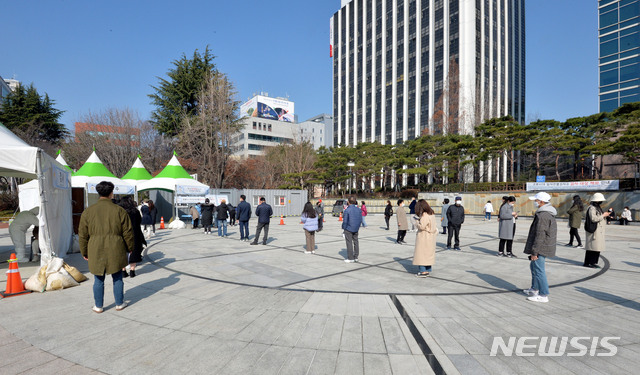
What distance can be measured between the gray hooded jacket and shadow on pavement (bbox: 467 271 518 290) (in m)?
1.28

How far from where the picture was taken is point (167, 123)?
106ft

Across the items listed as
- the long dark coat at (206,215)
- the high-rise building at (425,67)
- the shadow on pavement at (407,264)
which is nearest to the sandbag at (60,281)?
the shadow on pavement at (407,264)

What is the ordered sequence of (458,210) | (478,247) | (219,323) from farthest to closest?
1. (478,247)
2. (458,210)
3. (219,323)

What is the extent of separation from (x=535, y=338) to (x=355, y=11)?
90.1 m

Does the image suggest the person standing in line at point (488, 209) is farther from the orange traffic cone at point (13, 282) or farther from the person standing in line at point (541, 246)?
the orange traffic cone at point (13, 282)

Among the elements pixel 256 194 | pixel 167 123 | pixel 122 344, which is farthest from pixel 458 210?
pixel 167 123

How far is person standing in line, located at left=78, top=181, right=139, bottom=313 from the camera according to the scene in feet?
14.4

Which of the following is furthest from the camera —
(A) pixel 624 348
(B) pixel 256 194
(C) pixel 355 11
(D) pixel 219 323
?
(C) pixel 355 11

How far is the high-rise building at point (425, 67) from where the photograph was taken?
182 feet

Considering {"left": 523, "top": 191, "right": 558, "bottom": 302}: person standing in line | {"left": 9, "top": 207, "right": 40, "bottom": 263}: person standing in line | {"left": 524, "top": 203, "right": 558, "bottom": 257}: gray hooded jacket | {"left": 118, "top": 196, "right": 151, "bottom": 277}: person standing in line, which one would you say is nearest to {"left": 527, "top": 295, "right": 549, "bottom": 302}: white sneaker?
{"left": 523, "top": 191, "right": 558, "bottom": 302}: person standing in line

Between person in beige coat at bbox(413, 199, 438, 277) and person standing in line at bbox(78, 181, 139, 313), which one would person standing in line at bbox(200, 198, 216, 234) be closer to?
person standing in line at bbox(78, 181, 139, 313)

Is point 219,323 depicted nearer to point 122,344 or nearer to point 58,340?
point 122,344

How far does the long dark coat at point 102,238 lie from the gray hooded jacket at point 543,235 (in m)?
6.18

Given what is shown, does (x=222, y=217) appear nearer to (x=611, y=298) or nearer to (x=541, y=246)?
(x=541, y=246)
